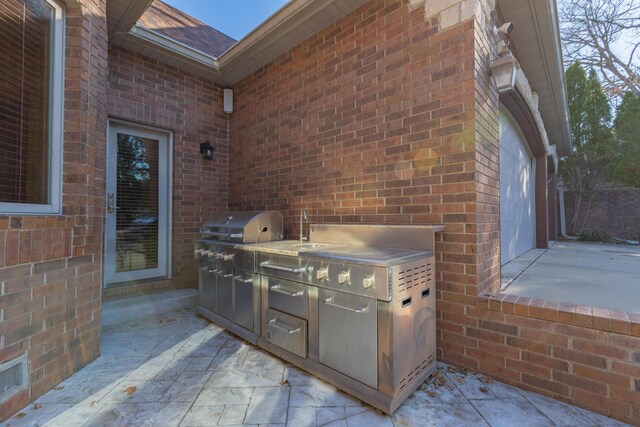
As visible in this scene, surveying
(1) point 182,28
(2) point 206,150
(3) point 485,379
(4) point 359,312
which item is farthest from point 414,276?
(1) point 182,28

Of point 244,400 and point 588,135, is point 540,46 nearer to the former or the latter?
point 244,400

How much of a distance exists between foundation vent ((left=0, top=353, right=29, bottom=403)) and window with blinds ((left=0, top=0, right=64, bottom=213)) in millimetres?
988

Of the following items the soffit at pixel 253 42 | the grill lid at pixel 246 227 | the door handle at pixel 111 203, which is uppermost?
the soffit at pixel 253 42

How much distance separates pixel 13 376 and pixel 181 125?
350 cm

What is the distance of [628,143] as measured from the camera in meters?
11.1

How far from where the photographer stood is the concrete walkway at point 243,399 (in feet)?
5.78

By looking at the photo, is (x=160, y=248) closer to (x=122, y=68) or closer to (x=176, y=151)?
(x=176, y=151)

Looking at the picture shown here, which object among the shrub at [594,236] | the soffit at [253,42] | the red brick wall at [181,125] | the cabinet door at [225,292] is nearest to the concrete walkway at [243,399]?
the cabinet door at [225,292]

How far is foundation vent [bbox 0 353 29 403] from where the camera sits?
176 cm

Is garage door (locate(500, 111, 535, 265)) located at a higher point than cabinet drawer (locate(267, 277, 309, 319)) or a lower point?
higher

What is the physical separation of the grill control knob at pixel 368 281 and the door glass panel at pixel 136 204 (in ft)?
11.9

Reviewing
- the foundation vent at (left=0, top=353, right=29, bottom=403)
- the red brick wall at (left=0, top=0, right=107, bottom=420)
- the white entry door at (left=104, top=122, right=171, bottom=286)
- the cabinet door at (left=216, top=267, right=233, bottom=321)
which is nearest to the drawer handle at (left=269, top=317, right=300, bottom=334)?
the cabinet door at (left=216, top=267, right=233, bottom=321)

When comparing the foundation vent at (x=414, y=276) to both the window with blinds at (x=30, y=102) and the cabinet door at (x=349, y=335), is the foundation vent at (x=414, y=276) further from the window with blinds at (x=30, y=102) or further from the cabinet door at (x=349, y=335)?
the window with blinds at (x=30, y=102)

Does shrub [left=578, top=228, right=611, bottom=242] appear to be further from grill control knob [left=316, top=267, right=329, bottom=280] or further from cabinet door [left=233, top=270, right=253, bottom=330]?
cabinet door [left=233, top=270, right=253, bottom=330]
